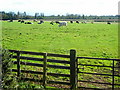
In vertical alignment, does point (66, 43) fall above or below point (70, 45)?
above

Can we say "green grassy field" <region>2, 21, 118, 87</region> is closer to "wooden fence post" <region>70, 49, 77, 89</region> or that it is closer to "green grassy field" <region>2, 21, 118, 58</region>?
"green grassy field" <region>2, 21, 118, 58</region>

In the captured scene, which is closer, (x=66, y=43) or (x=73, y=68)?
(x=73, y=68)

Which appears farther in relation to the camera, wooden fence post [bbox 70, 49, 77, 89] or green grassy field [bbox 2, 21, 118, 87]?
green grassy field [bbox 2, 21, 118, 87]

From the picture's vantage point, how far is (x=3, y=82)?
583 cm

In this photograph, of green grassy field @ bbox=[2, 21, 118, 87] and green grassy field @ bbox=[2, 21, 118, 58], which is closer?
green grassy field @ bbox=[2, 21, 118, 87]

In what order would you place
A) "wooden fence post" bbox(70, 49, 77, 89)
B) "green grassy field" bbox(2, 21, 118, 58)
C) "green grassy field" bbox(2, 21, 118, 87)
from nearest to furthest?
"wooden fence post" bbox(70, 49, 77, 89) < "green grassy field" bbox(2, 21, 118, 87) < "green grassy field" bbox(2, 21, 118, 58)

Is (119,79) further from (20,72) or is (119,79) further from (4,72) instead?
(4,72)

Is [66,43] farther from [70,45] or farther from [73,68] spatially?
[73,68]

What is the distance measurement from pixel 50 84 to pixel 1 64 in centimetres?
300

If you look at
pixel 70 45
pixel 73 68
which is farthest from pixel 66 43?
pixel 73 68

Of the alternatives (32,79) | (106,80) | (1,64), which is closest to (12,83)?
(1,64)

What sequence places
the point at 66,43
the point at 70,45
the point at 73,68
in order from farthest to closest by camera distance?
the point at 66,43, the point at 70,45, the point at 73,68

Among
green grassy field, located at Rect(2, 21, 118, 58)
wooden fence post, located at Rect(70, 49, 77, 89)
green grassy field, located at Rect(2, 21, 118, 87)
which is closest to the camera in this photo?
wooden fence post, located at Rect(70, 49, 77, 89)

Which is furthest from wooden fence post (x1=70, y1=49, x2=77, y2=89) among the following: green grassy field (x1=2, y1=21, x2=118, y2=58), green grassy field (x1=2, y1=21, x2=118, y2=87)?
green grassy field (x1=2, y1=21, x2=118, y2=58)
